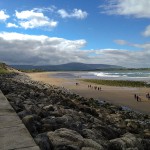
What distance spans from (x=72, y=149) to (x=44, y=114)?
13.9ft

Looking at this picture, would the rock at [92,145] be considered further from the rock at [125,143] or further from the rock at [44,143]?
the rock at [44,143]

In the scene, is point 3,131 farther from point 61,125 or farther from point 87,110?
point 87,110

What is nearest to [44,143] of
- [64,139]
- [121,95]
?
[64,139]

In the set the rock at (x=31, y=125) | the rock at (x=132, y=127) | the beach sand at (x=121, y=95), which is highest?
the rock at (x=31, y=125)

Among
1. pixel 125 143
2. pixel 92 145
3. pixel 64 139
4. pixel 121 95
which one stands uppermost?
pixel 64 139

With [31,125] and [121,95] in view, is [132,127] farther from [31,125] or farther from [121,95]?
[121,95]

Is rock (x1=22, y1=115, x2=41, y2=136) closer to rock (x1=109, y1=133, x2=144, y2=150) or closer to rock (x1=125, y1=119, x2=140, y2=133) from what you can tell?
rock (x1=109, y1=133, x2=144, y2=150)

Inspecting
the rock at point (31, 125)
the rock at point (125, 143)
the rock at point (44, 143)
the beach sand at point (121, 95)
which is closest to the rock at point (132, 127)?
the rock at point (125, 143)

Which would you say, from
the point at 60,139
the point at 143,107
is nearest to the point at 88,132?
the point at 60,139

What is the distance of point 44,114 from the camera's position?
1033 cm

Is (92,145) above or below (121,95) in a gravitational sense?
above

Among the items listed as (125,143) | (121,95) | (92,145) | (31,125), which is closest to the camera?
(92,145)

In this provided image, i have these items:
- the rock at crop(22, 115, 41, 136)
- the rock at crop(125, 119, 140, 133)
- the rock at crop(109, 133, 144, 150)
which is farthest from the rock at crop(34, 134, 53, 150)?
→ the rock at crop(125, 119, 140, 133)

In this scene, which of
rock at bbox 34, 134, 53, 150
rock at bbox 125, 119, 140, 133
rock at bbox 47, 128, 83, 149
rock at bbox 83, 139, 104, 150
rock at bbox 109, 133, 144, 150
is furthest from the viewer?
rock at bbox 125, 119, 140, 133
